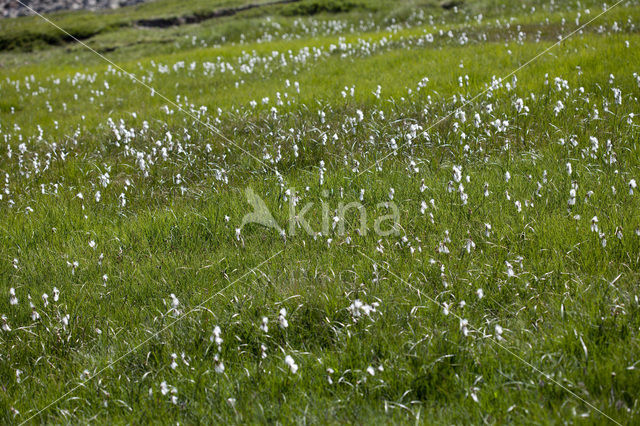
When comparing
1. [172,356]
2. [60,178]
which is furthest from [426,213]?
[60,178]

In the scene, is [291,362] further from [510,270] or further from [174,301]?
[510,270]

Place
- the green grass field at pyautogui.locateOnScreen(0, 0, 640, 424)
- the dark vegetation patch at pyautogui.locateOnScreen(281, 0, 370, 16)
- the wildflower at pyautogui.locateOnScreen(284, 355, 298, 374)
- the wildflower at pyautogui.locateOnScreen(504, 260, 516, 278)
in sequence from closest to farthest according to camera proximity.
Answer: the wildflower at pyautogui.locateOnScreen(284, 355, 298, 374)
the green grass field at pyautogui.locateOnScreen(0, 0, 640, 424)
the wildflower at pyautogui.locateOnScreen(504, 260, 516, 278)
the dark vegetation patch at pyautogui.locateOnScreen(281, 0, 370, 16)

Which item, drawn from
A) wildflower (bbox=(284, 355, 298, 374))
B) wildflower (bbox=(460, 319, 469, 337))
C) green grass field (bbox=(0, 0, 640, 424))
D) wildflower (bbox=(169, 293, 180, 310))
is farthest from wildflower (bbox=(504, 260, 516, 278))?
wildflower (bbox=(169, 293, 180, 310))

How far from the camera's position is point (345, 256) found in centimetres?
488

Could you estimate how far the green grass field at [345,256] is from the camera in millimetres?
3439

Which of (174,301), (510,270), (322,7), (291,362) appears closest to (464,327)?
(510,270)

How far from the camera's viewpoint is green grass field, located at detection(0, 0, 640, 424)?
3.44 meters

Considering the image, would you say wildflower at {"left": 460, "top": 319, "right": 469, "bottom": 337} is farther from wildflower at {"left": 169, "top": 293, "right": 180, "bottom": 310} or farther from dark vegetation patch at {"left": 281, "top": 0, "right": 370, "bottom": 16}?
dark vegetation patch at {"left": 281, "top": 0, "right": 370, "bottom": 16}

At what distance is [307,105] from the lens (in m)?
9.45

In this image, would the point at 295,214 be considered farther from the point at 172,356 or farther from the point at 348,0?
the point at 348,0

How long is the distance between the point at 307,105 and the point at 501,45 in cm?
491

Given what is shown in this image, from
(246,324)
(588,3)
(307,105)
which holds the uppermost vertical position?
(588,3)

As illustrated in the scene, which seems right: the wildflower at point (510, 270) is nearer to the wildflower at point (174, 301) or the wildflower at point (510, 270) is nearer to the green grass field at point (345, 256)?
the green grass field at point (345, 256)

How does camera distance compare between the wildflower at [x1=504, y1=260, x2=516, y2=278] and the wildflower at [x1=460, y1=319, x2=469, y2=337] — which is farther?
the wildflower at [x1=504, y1=260, x2=516, y2=278]
